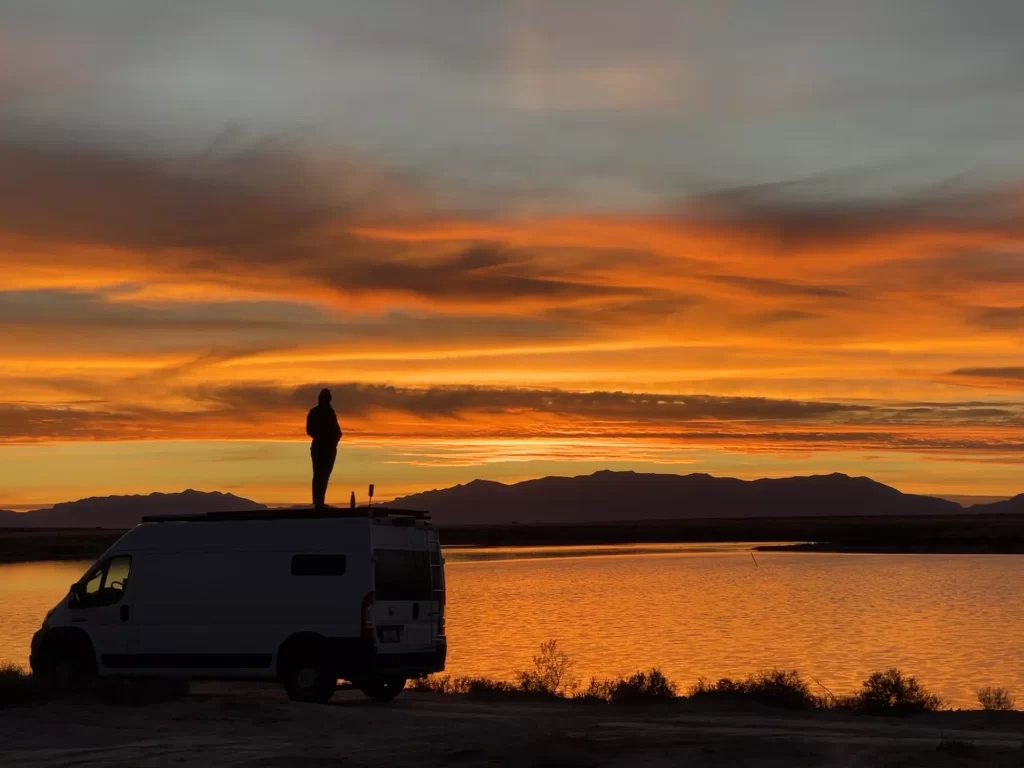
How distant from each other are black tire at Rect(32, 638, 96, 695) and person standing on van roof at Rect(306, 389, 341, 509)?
5.16 metres

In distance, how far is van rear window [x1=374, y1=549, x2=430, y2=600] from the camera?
19.2 meters

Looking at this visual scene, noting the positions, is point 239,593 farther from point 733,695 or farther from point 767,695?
point 767,695

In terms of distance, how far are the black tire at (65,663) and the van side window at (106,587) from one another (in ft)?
2.34

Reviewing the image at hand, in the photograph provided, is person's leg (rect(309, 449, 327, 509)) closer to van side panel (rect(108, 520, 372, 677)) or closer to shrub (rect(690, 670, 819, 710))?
van side panel (rect(108, 520, 372, 677))

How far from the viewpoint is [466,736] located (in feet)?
50.5

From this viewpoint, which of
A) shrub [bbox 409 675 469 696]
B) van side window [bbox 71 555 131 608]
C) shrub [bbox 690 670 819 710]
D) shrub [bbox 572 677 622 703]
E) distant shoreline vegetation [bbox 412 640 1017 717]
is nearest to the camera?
distant shoreline vegetation [bbox 412 640 1017 717]

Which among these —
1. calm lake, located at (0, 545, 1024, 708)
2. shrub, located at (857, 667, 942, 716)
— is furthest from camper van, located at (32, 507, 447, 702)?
calm lake, located at (0, 545, 1024, 708)

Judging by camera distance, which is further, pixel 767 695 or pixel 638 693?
pixel 638 693

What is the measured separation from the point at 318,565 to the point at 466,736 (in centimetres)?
476

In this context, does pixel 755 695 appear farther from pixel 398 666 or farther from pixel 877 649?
pixel 877 649

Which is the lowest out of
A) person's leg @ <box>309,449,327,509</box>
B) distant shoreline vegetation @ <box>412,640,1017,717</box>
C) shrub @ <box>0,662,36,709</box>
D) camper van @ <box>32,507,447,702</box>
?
distant shoreline vegetation @ <box>412,640,1017,717</box>

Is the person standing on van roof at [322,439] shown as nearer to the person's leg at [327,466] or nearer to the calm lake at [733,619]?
the person's leg at [327,466]

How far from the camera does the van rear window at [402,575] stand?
19250mm

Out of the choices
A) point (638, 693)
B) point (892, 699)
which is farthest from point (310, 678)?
point (892, 699)
